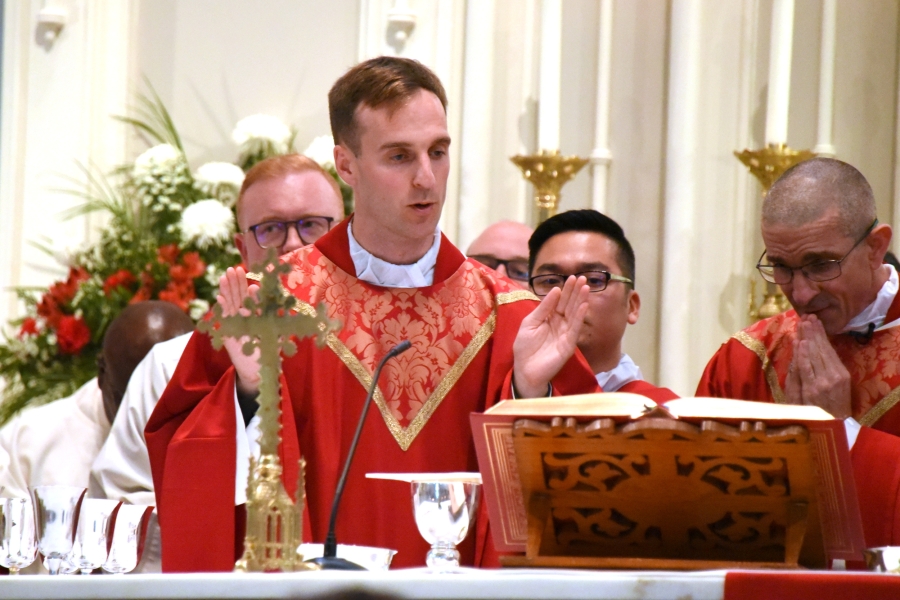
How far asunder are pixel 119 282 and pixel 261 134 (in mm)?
1116

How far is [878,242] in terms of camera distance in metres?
4.32

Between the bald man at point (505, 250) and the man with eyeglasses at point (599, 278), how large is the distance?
857mm

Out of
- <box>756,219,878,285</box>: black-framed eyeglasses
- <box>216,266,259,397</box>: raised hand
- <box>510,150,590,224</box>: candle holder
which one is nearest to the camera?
<box>216,266,259,397</box>: raised hand

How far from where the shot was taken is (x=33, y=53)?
24.6ft

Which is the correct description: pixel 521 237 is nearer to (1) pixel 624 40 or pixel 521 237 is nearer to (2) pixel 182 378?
(1) pixel 624 40

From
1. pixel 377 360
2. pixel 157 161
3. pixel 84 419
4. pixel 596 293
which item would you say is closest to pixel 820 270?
pixel 596 293

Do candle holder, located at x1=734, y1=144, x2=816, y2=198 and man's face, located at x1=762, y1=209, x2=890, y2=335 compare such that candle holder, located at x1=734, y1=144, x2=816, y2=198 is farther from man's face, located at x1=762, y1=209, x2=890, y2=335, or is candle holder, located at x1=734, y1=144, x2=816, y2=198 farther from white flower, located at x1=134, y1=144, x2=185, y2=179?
white flower, located at x1=134, y1=144, x2=185, y2=179

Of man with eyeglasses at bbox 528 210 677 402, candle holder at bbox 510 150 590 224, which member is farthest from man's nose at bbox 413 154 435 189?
candle holder at bbox 510 150 590 224

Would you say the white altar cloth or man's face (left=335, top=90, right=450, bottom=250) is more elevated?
man's face (left=335, top=90, right=450, bottom=250)

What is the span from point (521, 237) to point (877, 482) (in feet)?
8.24

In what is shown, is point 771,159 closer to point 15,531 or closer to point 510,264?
point 510,264

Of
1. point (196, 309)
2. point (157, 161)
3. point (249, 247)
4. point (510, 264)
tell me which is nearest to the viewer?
point (249, 247)

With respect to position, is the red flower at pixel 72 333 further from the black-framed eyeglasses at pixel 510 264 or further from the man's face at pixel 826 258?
the man's face at pixel 826 258

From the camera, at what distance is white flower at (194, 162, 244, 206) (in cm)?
710
